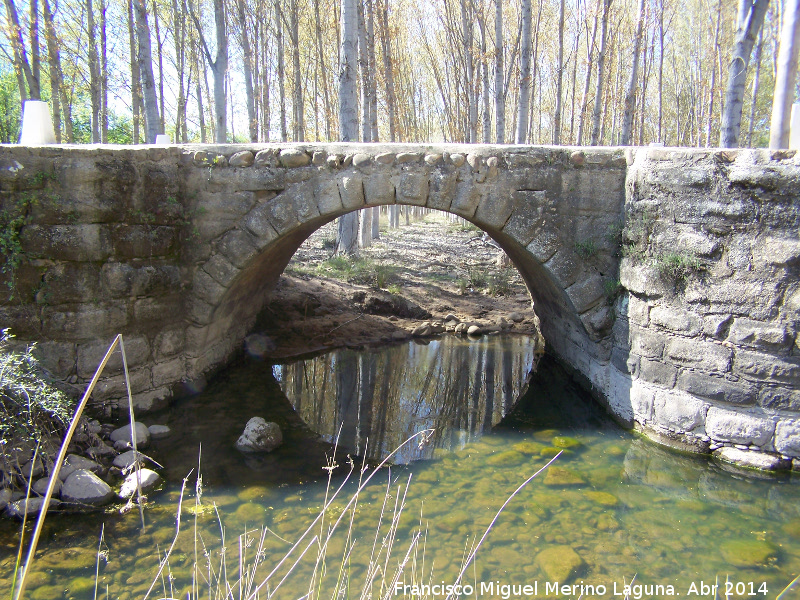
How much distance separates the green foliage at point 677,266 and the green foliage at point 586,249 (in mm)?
713

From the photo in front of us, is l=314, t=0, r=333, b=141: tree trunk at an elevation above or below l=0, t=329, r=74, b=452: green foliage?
above

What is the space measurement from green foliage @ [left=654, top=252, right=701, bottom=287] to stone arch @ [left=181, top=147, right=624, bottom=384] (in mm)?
697

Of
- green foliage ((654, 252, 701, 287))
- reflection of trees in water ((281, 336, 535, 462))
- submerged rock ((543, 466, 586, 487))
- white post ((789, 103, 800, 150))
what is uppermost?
white post ((789, 103, 800, 150))

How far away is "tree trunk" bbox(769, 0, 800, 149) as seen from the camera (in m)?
4.82

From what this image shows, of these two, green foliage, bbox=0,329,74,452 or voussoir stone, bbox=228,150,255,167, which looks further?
voussoir stone, bbox=228,150,255,167

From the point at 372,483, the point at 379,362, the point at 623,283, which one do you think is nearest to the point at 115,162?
the point at 372,483

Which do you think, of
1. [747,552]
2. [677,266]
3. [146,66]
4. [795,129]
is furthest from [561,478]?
[146,66]

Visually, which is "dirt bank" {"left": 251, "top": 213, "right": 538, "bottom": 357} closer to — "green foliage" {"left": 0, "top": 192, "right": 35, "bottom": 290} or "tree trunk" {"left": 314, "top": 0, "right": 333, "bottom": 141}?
"green foliage" {"left": 0, "top": 192, "right": 35, "bottom": 290}

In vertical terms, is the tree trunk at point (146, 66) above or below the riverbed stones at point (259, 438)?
above

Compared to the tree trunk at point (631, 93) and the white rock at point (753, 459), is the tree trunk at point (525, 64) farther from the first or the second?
the white rock at point (753, 459)

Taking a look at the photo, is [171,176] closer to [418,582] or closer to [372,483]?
[372,483]

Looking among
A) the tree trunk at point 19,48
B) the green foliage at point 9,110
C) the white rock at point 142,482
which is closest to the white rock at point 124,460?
the white rock at point 142,482

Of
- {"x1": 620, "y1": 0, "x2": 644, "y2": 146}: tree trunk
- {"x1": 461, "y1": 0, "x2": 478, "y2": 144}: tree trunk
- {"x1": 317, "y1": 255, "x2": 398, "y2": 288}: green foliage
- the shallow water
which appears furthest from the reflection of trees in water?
{"x1": 620, "y1": 0, "x2": 644, "y2": 146}: tree trunk

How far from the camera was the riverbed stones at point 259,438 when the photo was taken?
15.0ft
